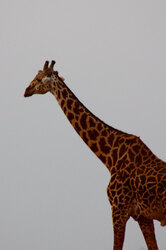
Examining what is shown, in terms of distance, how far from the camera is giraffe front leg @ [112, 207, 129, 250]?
19.7ft

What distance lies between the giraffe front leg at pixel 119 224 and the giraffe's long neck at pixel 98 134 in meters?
0.48

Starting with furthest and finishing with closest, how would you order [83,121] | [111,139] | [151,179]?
1. [83,121]
2. [111,139]
3. [151,179]

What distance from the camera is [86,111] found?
6543 millimetres

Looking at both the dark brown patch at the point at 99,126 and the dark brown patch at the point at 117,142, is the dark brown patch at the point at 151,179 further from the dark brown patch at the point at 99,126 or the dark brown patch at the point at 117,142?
the dark brown patch at the point at 99,126

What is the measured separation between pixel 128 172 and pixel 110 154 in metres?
0.35

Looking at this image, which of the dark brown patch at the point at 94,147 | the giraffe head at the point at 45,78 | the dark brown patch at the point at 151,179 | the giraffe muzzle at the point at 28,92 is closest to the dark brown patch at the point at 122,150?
the dark brown patch at the point at 94,147

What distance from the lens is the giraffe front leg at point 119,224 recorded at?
6016 mm

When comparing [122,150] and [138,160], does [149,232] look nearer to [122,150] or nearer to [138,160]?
[138,160]

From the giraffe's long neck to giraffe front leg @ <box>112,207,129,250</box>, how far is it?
0.48 meters

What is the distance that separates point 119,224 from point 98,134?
1.06m

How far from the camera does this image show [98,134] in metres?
6.43

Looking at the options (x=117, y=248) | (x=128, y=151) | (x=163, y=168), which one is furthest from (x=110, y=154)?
(x=117, y=248)

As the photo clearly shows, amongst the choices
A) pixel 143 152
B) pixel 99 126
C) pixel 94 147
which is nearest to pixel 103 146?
pixel 94 147

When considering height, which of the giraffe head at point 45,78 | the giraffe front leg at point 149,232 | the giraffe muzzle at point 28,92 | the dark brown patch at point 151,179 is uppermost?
the giraffe head at point 45,78
